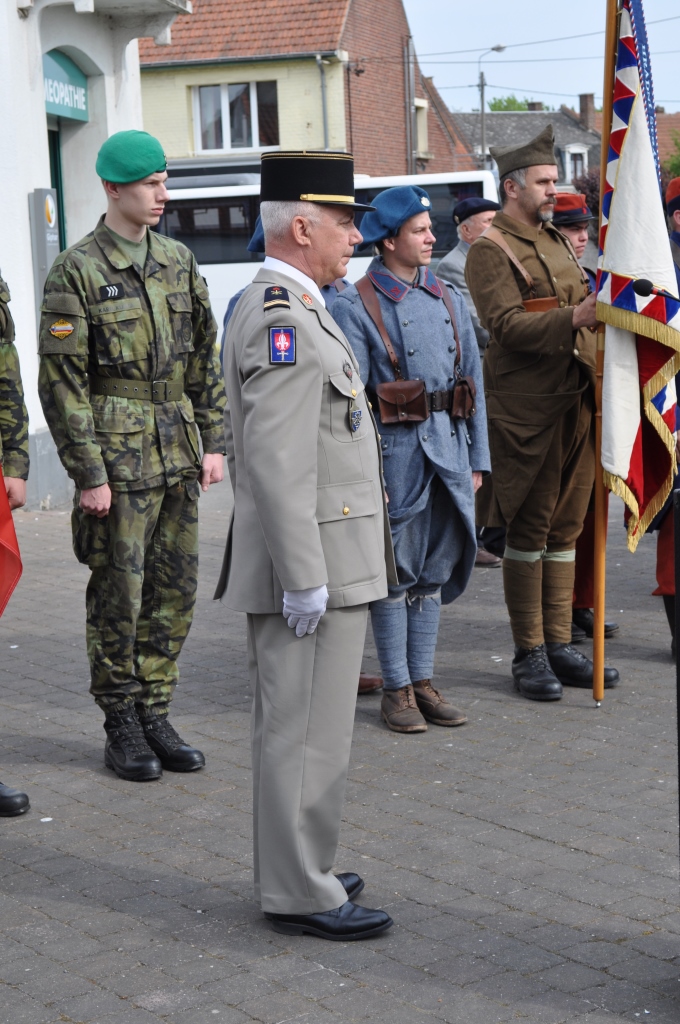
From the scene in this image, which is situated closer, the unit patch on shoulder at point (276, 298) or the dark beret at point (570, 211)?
the unit patch on shoulder at point (276, 298)

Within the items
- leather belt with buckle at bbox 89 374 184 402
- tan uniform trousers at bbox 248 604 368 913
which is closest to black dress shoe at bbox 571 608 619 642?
leather belt with buckle at bbox 89 374 184 402

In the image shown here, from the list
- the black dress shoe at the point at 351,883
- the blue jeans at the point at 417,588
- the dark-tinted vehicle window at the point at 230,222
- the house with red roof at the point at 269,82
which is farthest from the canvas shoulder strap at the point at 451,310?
the house with red roof at the point at 269,82

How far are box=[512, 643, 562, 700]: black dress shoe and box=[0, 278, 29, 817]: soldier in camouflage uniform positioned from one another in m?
2.29

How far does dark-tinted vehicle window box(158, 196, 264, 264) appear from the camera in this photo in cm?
2403

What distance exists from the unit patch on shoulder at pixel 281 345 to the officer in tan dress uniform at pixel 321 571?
0.04 metres

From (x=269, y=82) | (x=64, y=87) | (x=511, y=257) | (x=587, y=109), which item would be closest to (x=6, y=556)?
(x=511, y=257)

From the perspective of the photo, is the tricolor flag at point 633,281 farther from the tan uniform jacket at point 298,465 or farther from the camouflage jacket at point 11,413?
the camouflage jacket at point 11,413

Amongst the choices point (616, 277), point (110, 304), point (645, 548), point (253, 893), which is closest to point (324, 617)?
point (253, 893)

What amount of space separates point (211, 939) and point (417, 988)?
63 cm

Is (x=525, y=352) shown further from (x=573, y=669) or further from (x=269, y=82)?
(x=269, y=82)

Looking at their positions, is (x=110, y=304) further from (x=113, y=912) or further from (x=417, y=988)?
(x=417, y=988)

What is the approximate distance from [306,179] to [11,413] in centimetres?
173

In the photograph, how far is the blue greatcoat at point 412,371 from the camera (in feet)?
17.8

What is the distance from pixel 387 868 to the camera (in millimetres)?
4129
